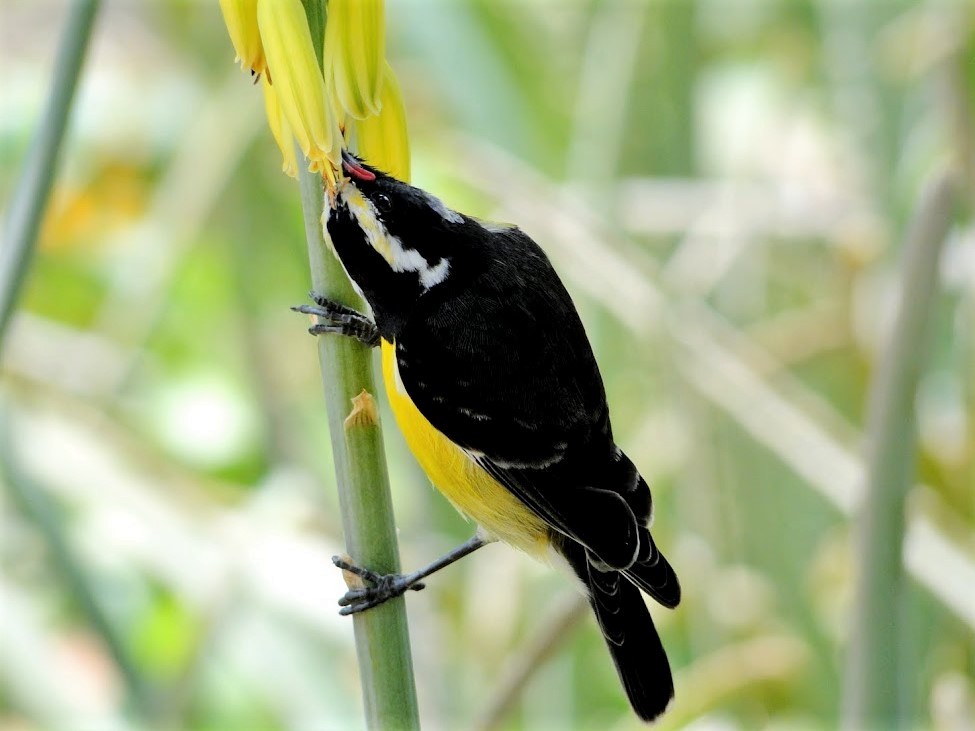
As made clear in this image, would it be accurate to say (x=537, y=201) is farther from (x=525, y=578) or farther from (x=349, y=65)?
(x=349, y=65)

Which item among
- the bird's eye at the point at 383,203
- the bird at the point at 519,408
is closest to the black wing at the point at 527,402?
the bird at the point at 519,408

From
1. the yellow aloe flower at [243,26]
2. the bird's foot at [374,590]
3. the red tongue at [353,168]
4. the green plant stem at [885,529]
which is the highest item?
the red tongue at [353,168]

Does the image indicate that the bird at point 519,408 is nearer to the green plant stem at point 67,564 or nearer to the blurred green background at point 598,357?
the blurred green background at point 598,357

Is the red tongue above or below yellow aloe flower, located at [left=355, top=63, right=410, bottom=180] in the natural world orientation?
above

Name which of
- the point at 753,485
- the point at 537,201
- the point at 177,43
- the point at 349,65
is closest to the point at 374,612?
the point at 349,65

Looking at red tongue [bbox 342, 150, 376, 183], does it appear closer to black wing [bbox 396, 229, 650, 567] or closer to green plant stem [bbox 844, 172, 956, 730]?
black wing [bbox 396, 229, 650, 567]

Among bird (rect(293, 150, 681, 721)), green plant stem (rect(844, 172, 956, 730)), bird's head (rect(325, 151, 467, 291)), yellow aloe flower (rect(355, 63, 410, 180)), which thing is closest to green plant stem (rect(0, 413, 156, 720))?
bird (rect(293, 150, 681, 721))

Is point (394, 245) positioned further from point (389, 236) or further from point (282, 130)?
point (282, 130)
